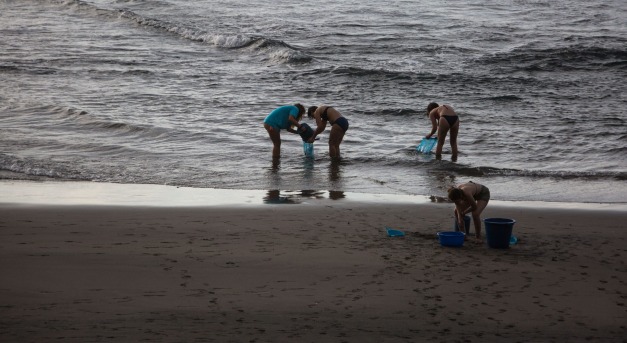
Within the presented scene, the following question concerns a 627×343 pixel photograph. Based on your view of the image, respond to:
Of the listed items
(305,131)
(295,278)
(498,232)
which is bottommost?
(295,278)

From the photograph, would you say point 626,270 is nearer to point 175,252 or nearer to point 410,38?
point 175,252

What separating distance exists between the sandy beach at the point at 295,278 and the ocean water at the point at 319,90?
3170mm

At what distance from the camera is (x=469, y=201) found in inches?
378

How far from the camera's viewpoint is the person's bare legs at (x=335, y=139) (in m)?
15.9

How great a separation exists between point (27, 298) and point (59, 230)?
2.49 m

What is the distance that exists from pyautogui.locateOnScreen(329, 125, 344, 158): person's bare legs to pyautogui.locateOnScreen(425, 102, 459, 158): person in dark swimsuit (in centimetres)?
169

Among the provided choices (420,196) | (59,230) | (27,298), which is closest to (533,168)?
(420,196)

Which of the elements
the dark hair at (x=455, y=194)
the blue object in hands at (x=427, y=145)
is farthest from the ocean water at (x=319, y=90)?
the dark hair at (x=455, y=194)

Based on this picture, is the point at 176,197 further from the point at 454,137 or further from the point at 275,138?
the point at 454,137

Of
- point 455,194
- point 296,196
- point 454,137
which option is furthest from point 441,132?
point 455,194

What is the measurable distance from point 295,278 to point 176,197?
472cm

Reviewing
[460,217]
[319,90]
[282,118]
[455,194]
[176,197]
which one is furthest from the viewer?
[319,90]

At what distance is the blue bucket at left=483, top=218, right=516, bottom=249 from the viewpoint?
9188 mm

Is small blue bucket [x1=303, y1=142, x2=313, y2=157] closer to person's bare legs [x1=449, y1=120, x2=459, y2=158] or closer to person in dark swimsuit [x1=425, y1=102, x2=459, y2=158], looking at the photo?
person in dark swimsuit [x1=425, y1=102, x2=459, y2=158]
